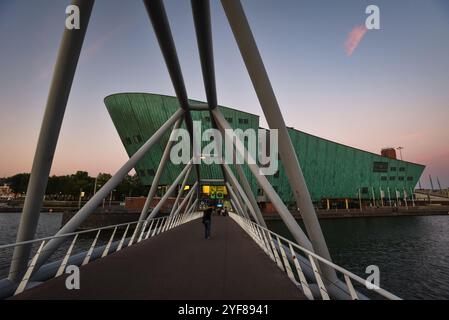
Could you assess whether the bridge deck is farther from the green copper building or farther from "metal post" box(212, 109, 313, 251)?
the green copper building

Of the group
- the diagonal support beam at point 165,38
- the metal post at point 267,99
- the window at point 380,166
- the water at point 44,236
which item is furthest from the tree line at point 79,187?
the metal post at point 267,99

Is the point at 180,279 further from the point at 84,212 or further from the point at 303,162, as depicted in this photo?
the point at 303,162

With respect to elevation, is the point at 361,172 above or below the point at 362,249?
above

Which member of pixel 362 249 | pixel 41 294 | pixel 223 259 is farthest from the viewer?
pixel 362 249

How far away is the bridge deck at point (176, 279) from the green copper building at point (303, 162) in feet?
141

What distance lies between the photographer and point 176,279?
5484 mm

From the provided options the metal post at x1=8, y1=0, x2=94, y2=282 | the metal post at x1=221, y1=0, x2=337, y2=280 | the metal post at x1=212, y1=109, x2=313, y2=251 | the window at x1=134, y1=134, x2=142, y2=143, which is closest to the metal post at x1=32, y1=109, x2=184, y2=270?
the metal post at x1=8, y1=0, x2=94, y2=282

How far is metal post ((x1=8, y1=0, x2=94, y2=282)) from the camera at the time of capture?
16.2 feet

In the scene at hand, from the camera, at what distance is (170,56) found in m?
10.9

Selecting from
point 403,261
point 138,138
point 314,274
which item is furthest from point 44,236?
point 403,261
